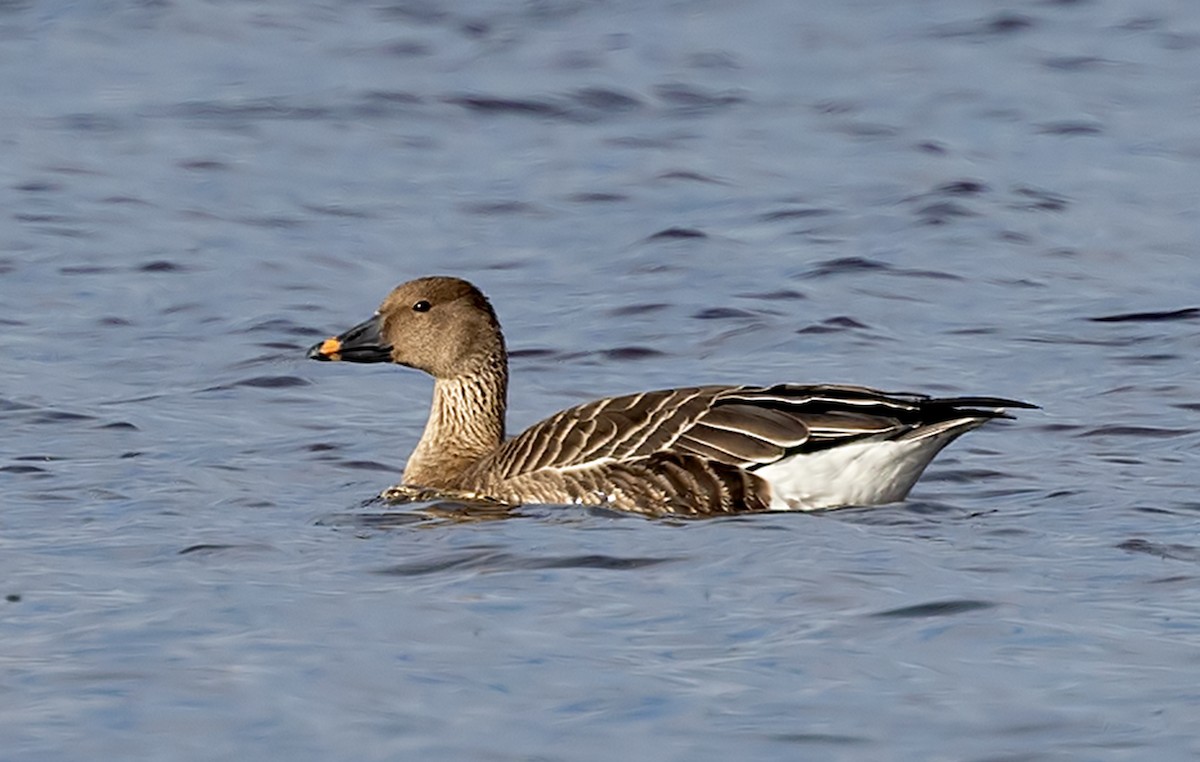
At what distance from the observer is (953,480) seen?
12.4 metres

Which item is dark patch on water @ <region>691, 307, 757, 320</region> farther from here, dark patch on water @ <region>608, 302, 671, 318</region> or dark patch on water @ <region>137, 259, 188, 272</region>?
dark patch on water @ <region>137, 259, 188, 272</region>

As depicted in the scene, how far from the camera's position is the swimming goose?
1123cm

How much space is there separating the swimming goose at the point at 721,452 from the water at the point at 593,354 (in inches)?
8.7

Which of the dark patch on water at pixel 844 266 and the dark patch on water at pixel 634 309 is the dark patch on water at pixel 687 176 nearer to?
the dark patch on water at pixel 844 266

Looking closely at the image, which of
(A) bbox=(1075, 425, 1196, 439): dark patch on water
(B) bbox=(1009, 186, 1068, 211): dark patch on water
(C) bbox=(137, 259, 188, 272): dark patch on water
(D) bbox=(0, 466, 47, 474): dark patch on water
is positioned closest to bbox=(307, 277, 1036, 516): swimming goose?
(D) bbox=(0, 466, 47, 474): dark patch on water

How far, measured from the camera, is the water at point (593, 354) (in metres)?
8.24

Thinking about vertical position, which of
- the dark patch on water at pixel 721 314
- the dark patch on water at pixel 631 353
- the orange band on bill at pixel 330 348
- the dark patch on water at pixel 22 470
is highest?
the orange band on bill at pixel 330 348

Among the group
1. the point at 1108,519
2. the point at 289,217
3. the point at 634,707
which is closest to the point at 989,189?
the point at 289,217

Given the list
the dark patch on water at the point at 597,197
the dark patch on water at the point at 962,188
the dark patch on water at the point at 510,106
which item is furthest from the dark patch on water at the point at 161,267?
the dark patch on water at the point at 962,188

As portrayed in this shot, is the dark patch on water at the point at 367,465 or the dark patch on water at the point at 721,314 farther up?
the dark patch on water at the point at 721,314

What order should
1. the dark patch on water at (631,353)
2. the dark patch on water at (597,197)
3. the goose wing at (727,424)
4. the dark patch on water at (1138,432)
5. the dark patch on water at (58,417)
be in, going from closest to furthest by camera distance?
the goose wing at (727,424)
the dark patch on water at (1138,432)
the dark patch on water at (58,417)
the dark patch on water at (631,353)
the dark patch on water at (597,197)

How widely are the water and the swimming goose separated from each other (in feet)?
0.73

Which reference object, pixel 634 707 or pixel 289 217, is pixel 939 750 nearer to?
pixel 634 707

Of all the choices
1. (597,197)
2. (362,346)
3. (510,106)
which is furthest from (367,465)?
(510,106)
